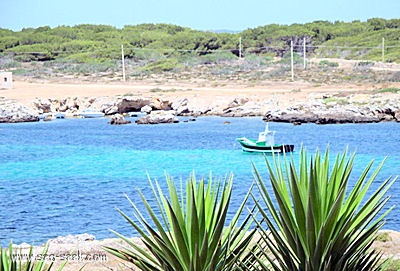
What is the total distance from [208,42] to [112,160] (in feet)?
173

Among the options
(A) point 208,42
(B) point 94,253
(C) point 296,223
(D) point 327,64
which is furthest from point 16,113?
(C) point 296,223

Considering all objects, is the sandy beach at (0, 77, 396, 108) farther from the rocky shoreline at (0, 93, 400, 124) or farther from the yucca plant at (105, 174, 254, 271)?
the yucca plant at (105, 174, 254, 271)

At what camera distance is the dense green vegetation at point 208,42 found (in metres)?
70.6

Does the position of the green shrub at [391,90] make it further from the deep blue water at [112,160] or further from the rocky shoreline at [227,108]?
the deep blue water at [112,160]

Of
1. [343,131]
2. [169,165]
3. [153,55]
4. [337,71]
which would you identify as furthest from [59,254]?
[153,55]

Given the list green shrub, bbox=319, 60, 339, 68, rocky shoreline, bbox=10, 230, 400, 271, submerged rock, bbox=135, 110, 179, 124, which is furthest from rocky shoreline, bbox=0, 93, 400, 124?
rocky shoreline, bbox=10, 230, 400, 271

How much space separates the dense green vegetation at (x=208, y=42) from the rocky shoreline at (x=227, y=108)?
23461 mm

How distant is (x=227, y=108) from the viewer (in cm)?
4109

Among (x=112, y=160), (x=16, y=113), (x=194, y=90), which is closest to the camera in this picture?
(x=112, y=160)

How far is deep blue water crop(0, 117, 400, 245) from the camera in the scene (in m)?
14.8

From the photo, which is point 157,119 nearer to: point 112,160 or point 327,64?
point 112,160

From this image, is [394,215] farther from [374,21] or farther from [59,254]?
[374,21]

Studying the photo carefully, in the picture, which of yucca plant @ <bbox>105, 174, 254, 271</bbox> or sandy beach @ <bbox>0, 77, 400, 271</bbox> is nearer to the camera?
yucca plant @ <bbox>105, 174, 254, 271</bbox>

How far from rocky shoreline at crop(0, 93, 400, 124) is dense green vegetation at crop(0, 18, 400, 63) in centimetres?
2346
